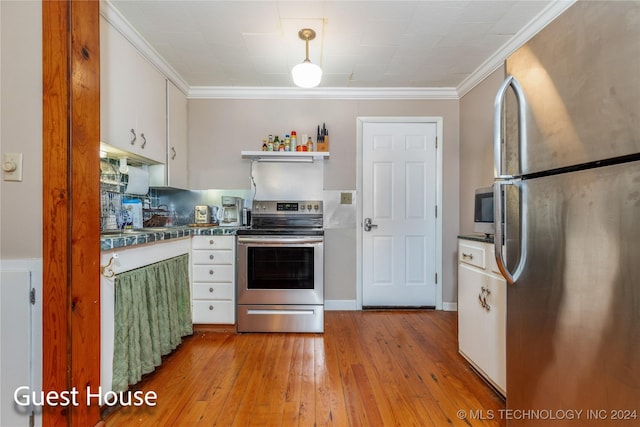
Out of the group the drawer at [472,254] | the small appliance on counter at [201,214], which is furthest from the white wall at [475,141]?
the small appliance on counter at [201,214]

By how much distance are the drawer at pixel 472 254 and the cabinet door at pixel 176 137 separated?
2.55 m

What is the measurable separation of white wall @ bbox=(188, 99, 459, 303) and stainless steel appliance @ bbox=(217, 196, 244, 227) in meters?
0.21

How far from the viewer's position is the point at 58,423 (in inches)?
47.1

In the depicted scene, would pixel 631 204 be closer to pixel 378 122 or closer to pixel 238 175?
pixel 378 122

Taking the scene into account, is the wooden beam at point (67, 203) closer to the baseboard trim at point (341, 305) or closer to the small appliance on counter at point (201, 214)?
the small appliance on counter at point (201, 214)

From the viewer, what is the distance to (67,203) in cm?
118

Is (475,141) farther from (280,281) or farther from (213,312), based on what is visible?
(213,312)

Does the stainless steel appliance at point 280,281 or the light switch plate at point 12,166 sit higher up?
the light switch plate at point 12,166

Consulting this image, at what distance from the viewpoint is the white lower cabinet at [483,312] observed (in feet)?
5.31

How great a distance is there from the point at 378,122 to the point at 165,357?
2877 millimetres

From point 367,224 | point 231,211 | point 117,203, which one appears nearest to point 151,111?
point 117,203

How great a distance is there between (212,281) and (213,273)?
2.8 inches

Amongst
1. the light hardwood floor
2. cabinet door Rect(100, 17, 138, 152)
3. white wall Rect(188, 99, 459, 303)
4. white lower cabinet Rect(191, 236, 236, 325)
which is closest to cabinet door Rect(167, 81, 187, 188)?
white wall Rect(188, 99, 459, 303)

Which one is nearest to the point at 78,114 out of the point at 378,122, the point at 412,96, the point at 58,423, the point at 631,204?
the point at 58,423
